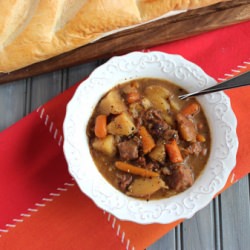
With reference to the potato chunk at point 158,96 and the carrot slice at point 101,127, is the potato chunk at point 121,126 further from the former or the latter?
the potato chunk at point 158,96

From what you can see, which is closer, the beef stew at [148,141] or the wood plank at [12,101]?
the beef stew at [148,141]

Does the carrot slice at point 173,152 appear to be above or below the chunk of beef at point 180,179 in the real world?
above

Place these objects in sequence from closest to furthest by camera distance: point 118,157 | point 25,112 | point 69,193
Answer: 1. point 118,157
2. point 69,193
3. point 25,112

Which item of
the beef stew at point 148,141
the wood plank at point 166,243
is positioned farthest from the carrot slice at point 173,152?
the wood plank at point 166,243

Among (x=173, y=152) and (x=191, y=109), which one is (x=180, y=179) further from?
(x=191, y=109)

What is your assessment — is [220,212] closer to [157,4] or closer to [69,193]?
[69,193]

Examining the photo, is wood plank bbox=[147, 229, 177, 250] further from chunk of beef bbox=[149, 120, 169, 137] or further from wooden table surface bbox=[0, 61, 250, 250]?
chunk of beef bbox=[149, 120, 169, 137]

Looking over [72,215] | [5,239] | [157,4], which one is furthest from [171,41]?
[5,239]
